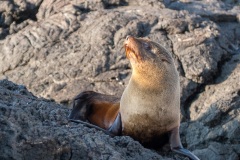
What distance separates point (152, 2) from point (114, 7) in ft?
2.08

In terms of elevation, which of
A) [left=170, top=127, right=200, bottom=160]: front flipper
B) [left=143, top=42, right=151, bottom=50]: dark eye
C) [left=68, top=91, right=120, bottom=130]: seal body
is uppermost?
[left=143, top=42, right=151, bottom=50]: dark eye

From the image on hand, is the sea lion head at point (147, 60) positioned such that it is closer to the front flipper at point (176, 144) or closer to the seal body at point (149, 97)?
the seal body at point (149, 97)

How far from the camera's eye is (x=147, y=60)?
5.79 metres

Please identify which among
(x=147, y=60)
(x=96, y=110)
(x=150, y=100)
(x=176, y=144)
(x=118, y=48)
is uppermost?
(x=147, y=60)

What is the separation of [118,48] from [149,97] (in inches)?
149

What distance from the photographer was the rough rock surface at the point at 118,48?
28.2ft

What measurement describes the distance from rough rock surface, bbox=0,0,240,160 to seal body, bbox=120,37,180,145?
2250 millimetres

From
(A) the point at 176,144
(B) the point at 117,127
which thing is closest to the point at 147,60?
(B) the point at 117,127

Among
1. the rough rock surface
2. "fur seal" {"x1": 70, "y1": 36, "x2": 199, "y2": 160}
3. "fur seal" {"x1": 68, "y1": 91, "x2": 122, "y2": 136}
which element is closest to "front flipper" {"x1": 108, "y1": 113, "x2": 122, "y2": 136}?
"fur seal" {"x1": 70, "y1": 36, "x2": 199, "y2": 160}

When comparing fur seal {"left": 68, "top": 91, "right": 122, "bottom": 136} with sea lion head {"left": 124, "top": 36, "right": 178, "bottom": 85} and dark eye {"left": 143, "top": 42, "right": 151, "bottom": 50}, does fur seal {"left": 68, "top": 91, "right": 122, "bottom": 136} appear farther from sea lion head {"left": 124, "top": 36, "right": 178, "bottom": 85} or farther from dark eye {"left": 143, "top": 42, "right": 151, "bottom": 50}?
dark eye {"left": 143, "top": 42, "right": 151, "bottom": 50}

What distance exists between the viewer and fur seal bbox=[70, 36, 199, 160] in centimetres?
562

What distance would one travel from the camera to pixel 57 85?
9.11 metres

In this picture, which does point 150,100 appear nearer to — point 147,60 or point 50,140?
point 147,60

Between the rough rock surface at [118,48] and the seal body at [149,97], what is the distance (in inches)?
88.6
